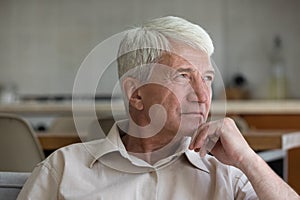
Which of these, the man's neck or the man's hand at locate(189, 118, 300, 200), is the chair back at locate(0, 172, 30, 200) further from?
the man's hand at locate(189, 118, 300, 200)

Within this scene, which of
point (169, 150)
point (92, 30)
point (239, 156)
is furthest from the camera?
point (92, 30)

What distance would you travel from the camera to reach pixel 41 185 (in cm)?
124

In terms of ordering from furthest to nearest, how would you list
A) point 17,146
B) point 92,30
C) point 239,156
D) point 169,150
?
1. point 92,30
2. point 17,146
3. point 169,150
4. point 239,156

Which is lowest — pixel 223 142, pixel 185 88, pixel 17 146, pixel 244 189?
pixel 17 146

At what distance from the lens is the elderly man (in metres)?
1.25

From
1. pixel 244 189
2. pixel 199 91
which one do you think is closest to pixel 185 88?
pixel 199 91

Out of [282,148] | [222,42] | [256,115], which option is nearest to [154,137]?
[282,148]

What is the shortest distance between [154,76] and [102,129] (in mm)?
260

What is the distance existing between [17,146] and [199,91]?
3.04 ft

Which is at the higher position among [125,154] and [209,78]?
[209,78]

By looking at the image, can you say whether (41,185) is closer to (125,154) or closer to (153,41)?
(125,154)

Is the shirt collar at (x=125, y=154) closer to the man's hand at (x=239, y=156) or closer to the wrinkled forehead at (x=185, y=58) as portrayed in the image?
the man's hand at (x=239, y=156)

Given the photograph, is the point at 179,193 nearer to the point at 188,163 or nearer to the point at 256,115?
the point at 188,163

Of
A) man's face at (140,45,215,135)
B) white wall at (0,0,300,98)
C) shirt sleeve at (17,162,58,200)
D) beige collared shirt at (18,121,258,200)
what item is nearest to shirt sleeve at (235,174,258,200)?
beige collared shirt at (18,121,258,200)
